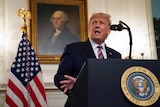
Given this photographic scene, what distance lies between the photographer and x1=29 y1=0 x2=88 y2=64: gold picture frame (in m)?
5.02

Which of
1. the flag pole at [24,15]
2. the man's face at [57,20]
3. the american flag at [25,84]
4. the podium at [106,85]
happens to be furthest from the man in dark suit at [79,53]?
the man's face at [57,20]

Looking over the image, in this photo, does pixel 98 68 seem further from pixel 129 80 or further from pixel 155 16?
pixel 155 16

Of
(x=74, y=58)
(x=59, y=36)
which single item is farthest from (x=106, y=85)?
(x=59, y=36)

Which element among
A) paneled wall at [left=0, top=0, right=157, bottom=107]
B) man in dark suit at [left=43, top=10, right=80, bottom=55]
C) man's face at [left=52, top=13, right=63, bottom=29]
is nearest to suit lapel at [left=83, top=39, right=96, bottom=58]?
paneled wall at [left=0, top=0, right=157, bottom=107]

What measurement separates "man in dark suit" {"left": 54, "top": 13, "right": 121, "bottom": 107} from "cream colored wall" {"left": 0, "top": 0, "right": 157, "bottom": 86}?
7.74 ft

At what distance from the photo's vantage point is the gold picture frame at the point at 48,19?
198 inches

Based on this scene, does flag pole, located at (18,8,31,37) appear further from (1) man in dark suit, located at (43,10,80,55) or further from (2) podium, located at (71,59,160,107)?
(2) podium, located at (71,59,160,107)

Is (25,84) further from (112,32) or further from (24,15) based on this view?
(112,32)

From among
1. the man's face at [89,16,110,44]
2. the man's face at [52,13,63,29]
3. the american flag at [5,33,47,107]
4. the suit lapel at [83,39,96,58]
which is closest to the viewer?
the suit lapel at [83,39,96,58]

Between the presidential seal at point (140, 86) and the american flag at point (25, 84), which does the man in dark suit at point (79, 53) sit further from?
the american flag at point (25, 84)

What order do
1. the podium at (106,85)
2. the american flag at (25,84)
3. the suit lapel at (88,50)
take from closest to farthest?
the podium at (106,85) → the suit lapel at (88,50) → the american flag at (25,84)

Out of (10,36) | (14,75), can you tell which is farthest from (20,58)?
(10,36)

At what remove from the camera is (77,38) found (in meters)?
5.27

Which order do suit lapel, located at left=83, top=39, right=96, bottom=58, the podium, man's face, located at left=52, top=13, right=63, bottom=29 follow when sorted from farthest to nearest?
man's face, located at left=52, top=13, right=63, bottom=29, suit lapel, located at left=83, top=39, right=96, bottom=58, the podium
